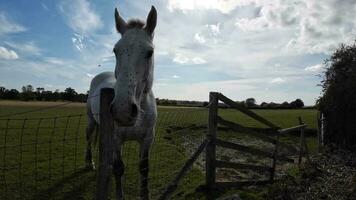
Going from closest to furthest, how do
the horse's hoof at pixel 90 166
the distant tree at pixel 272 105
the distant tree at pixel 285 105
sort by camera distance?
the horse's hoof at pixel 90 166 → the distant tree at pixel 285 105 → the distant tree at pixel 272 105

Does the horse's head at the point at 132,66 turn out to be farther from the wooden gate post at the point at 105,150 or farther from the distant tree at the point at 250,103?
the distant tree at the point at 250,103

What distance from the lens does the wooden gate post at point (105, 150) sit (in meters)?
3.76

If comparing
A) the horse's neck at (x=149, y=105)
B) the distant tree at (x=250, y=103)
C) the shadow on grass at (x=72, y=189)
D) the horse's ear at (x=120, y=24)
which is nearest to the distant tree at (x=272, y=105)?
the distant tree at (x=250, y=103)

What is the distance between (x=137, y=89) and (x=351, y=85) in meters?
14.0

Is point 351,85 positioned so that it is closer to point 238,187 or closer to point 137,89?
point 238,187

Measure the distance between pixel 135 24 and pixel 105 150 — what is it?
2050 mm

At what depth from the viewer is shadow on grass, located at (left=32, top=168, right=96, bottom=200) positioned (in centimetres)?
698

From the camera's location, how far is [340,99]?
16266 millimetres

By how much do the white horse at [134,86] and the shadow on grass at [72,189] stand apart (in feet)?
5.35

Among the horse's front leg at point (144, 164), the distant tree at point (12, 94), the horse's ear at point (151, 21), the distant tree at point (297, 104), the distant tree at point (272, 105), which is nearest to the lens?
the horse's ear at point (151, 21)

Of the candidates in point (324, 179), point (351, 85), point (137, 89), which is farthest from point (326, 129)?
point (137, 89)

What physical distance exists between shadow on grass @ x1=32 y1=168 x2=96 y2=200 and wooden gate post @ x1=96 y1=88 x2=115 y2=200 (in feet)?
11.2

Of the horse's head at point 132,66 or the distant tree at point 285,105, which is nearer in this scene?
the horse's head at point 132,66

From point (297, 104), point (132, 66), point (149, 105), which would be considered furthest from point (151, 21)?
point (297, 104)
